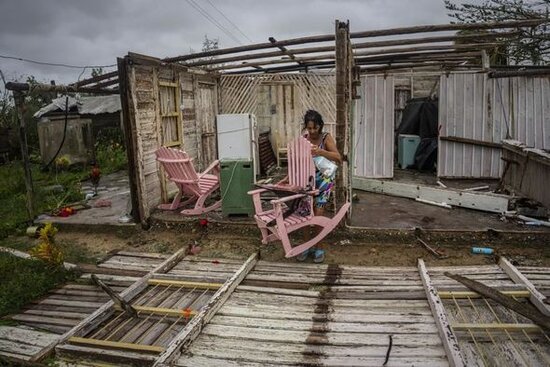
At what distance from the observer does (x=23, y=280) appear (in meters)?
4.17

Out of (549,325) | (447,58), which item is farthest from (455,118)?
(549,325)

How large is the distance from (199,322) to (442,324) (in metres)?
1.83

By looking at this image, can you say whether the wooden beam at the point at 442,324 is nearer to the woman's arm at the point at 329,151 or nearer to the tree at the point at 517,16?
the woman's arm at the point at 329,151

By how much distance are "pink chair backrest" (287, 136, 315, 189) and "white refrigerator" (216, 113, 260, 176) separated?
183 centimetres

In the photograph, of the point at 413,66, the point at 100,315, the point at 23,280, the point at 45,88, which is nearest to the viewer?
the point at 100,315

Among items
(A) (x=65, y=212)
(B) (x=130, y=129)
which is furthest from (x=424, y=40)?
(A) (x=65, y=212)

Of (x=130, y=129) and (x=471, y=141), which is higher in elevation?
(x=130, y=129)

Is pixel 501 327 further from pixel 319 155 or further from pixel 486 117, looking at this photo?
pixel 486 117

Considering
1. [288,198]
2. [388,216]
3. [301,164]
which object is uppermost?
[301,164]

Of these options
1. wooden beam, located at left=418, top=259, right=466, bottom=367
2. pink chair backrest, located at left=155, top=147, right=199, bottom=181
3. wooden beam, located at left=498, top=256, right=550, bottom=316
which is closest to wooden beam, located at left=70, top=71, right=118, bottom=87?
pink chair backrest, located at left=155, top=147, right=199, bottom=181

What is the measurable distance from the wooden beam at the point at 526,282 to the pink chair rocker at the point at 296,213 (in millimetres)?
1765

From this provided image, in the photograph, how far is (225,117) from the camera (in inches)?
285

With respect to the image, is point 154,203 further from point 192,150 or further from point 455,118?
point 455,118

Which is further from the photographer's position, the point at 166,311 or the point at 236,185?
the point at 236,185
